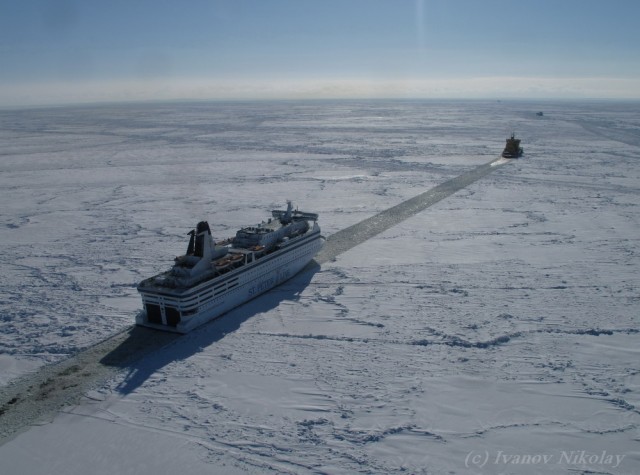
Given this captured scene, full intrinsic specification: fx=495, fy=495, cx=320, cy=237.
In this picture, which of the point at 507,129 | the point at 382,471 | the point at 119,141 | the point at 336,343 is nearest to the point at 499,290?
the point at 336,343

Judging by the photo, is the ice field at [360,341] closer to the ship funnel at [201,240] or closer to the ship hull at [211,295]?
the ship hull at [211,295]

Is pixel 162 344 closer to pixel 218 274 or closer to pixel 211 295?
pixel 211 295

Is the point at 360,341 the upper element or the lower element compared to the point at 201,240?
lower

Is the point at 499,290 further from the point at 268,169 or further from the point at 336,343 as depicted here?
the point at 268,169

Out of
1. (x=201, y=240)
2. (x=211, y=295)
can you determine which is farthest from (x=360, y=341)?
(x=201, y=240)

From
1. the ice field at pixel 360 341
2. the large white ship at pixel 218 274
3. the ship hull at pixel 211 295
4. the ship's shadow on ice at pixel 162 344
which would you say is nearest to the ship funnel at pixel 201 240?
the large white ship at pixel 218 274

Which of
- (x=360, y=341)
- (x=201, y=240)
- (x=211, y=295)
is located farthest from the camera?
(x=201, y=240)

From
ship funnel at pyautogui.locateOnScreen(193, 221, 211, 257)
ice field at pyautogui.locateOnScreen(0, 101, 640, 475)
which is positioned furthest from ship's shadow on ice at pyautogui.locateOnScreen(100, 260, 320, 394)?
ship funnel at pyautogui.locateOnScreen(193, 221, 211, 257)
